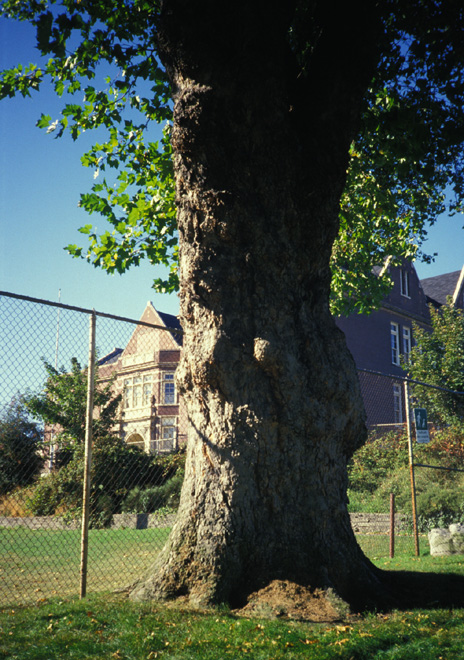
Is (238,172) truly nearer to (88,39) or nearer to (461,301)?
(88,39)

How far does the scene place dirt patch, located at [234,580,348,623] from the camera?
4766 millimetres

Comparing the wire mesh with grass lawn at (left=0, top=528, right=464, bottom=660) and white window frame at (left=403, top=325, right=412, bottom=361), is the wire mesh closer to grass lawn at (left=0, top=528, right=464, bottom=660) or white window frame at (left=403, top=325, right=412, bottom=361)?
grass lawn at (left=0, top=528, right=464, bottom=660)

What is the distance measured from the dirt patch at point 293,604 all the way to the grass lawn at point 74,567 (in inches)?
77.0

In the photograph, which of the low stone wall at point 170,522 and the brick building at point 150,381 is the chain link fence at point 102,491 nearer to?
the low stone wall at point 170,522

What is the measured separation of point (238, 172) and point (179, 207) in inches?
27.5

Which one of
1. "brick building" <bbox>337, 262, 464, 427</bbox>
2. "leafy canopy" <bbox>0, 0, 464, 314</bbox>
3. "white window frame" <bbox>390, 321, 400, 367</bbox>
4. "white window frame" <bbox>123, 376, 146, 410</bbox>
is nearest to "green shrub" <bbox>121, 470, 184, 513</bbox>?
"leafy canopy" <bbox>0, 0, 464, 314</bbox>

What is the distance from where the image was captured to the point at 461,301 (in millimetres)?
40750

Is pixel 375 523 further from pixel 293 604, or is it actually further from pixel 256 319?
pixel 256 319

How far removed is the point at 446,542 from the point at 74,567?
652 cm

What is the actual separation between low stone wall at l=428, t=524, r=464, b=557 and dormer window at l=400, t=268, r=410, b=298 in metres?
27.2

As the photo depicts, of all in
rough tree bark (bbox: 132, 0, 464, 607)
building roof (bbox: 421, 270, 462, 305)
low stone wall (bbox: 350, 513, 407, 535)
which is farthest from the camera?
building roof (bbox: 421, 270, 462, 305)

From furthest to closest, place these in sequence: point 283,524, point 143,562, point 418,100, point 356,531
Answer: point 356,531
point 143,562
point 418,100
point 283,524

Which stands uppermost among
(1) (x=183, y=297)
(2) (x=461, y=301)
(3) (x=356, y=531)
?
(2) (x=461, y=301)

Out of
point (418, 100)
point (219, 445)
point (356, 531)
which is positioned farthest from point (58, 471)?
point (418, 100)
